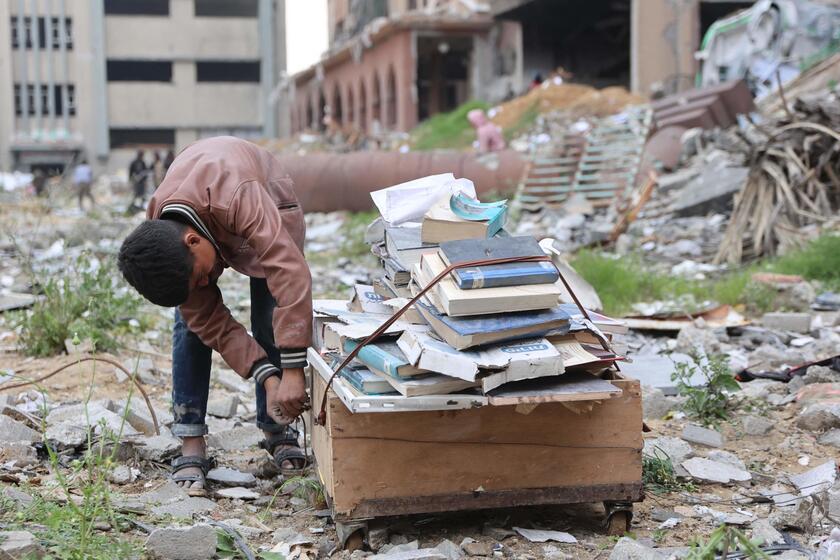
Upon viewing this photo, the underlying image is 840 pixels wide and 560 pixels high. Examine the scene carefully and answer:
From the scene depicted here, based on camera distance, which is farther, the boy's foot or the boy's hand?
the boy's foot

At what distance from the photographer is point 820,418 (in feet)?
11.9

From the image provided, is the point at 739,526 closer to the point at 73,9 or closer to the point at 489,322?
the point at 489,322

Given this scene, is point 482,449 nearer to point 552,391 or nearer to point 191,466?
point 552,391

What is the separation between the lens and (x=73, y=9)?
36062 mm

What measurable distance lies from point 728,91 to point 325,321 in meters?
11.8

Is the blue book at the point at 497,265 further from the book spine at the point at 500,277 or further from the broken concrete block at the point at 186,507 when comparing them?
the broken concrete block at the point at 186,507

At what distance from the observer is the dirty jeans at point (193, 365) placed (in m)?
3.14

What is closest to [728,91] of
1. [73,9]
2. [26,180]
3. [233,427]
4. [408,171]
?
[408,171]

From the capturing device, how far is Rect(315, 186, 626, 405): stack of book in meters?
2.28

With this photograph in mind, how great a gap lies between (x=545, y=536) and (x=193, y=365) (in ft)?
4.48

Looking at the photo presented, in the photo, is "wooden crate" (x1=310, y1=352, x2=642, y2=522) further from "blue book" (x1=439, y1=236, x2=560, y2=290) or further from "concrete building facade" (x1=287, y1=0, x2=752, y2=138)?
"concrete building facade" (x1=287, y1=0, x2=752, y2=138)

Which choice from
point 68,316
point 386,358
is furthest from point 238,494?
point 68,316

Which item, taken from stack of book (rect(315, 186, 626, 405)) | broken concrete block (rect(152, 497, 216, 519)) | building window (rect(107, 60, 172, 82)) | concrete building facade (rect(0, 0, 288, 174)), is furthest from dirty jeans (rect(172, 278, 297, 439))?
building window (rect(107, 60, 172, 82))

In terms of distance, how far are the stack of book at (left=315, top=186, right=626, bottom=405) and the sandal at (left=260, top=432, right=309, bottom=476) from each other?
74 centimetres
